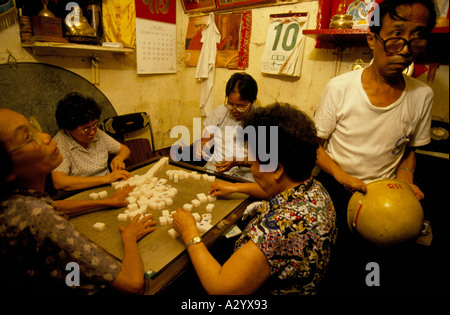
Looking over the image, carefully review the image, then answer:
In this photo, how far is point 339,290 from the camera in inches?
75.8

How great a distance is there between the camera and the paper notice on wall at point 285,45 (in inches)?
134

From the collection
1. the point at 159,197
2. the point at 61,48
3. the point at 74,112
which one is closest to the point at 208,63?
the point at 61,48

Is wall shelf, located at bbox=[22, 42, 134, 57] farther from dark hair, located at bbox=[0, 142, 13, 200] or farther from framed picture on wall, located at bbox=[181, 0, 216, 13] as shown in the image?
dark hair, located at bbox=[0, 142, 13, 200]

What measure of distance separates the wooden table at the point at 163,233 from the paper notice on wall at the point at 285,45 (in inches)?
87.7

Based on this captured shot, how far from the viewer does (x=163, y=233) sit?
1.59m

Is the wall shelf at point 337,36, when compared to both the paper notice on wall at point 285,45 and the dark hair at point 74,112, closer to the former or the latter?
the paper notice on wall at point 285,45

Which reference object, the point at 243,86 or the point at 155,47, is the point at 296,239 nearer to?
the point at 243,86

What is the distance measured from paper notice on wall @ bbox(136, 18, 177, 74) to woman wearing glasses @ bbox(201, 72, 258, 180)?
1789mm

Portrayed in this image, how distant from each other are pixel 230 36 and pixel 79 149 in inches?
114

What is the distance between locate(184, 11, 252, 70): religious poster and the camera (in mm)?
3924

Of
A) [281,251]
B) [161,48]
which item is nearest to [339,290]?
[281,251]

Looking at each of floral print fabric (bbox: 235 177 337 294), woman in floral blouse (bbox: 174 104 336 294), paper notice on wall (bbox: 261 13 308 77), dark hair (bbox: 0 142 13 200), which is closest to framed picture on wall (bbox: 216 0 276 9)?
paper notice on wall (bbox: 261 13 308 77)

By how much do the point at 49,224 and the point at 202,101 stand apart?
12.5 ft

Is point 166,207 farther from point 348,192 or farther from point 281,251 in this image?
point 348,192
